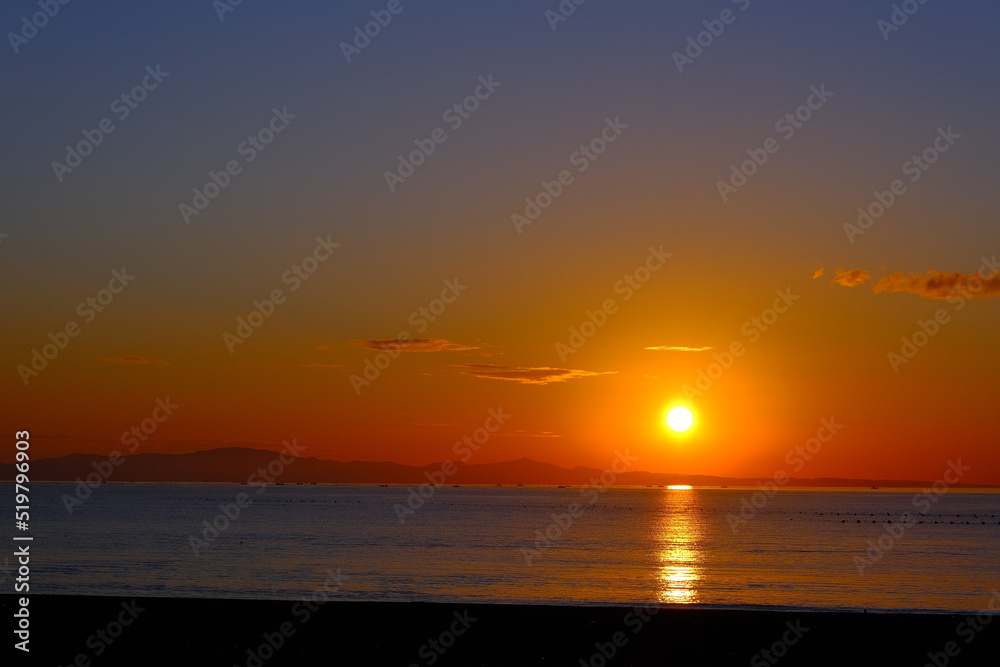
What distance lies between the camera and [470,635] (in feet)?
85.6

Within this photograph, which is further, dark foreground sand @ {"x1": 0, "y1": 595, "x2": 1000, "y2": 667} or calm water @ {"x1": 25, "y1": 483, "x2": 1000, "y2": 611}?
calm water @ {"x1": 25, "y1": 483, "x2": 1000, "y2": 611}

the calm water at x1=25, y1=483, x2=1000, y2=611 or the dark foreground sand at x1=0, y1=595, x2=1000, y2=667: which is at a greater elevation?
the calm water at x1=25, y1=483, x2=1000, y2=611

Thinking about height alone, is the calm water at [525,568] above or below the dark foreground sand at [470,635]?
above

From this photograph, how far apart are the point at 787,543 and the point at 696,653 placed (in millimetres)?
81051

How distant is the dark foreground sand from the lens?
2338cm

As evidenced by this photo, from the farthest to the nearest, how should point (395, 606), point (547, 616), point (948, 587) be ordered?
point (948, 587) < point (395, 606) < point (547, 616)

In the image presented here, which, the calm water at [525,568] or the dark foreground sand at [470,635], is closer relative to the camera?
the dark foreground sand at [470,635]

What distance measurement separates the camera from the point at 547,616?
91.5 feet

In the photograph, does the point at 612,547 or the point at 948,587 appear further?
the point at 612,547

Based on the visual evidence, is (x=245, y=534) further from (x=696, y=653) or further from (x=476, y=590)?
(x=696, y=653)

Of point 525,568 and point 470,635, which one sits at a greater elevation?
point 525,568

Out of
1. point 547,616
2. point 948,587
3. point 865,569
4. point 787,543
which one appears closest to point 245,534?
point 787,543

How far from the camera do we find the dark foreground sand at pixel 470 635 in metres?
23.4

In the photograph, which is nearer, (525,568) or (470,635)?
(470,635)
